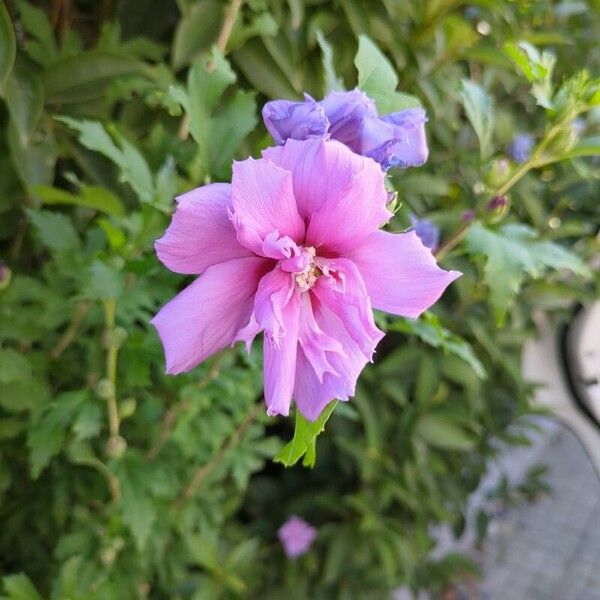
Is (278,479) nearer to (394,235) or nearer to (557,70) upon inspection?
(557,70)

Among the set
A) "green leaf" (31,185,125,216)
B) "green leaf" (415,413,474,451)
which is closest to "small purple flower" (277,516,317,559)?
"green leaf" (415,413,474,451)

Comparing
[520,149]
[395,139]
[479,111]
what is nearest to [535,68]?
[479,111]

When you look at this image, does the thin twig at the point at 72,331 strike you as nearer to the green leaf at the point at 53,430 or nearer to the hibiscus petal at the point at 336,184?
the green leaf at the point at 53,430

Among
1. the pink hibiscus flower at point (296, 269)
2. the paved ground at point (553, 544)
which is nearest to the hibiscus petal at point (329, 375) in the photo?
the pink hibiscus flower at point (296, 269)

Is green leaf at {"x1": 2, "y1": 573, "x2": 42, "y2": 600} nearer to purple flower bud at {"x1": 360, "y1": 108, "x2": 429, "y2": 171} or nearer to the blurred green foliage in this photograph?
the blurred green foliage

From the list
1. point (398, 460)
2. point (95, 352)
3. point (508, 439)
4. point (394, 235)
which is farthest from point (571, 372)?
point (394, 235)
